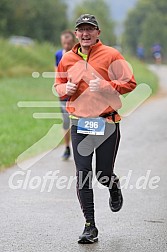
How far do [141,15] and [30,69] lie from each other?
8418 centimetres

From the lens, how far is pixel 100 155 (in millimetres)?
6902

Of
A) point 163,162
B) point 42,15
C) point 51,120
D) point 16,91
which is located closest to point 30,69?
point 16,91

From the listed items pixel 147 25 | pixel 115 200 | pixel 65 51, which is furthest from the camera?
pixel 147 25

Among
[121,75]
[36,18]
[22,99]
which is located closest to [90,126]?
[121,75]

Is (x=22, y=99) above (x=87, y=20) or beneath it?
beneath

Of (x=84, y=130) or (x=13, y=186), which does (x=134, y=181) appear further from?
(x=84, y=130)

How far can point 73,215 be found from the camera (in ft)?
25.7

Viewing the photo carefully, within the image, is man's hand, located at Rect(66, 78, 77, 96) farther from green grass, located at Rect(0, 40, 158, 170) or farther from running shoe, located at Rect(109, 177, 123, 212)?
green grass, located at Rect(0, 40, 158, 170)

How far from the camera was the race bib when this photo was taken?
22.2 ft

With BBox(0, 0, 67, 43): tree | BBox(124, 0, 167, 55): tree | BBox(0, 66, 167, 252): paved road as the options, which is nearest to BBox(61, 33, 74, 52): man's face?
BBox(0, 66, 167, 252): paved road

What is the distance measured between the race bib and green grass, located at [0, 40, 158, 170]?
4481 millimetres

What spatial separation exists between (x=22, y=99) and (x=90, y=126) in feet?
49.2

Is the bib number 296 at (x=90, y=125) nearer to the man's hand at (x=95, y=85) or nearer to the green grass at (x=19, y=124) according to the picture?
the man's hand at (x=95, y=85)

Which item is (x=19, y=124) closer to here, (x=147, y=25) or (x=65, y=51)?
(x=65, y=51)
